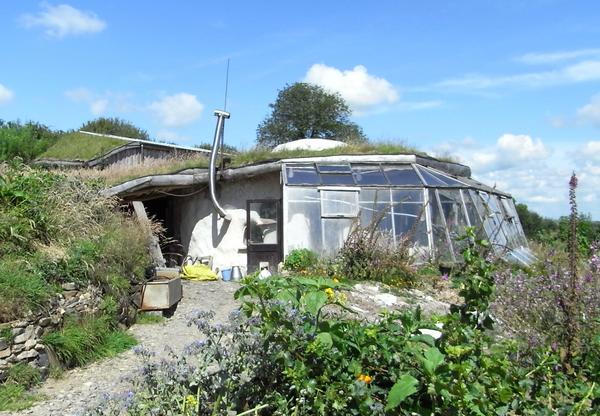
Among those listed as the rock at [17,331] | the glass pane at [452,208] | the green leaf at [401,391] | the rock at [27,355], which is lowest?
the rock at [27,355]

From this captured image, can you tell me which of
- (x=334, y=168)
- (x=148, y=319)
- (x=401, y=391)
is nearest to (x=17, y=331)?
(x=148, y=319)

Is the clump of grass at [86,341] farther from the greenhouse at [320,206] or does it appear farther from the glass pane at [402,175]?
the glass pane at [402,175]

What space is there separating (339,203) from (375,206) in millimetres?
896

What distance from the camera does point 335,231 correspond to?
47.3 ft

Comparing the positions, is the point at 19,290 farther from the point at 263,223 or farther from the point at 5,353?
the point at 263,223

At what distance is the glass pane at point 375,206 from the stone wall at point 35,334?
811cm

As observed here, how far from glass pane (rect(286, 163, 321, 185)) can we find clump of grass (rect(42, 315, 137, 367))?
24.8 ft

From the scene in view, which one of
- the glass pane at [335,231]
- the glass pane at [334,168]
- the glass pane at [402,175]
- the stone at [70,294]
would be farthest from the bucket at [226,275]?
the stone at [70,294]

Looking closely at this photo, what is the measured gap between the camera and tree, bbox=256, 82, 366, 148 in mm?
36906

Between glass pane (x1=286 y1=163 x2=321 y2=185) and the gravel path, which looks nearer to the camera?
the gravel path

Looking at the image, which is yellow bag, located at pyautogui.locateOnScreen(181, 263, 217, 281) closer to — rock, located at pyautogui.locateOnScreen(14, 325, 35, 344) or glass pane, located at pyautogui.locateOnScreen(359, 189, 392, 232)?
glass pane, located at pyautogui.locateOnScreen(359, 189, 392, 232)

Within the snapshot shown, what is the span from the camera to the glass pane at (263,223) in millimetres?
15445

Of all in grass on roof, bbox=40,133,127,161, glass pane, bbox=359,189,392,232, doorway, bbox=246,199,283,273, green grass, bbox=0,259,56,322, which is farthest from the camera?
grass on roof, bbox=40,133,127,161

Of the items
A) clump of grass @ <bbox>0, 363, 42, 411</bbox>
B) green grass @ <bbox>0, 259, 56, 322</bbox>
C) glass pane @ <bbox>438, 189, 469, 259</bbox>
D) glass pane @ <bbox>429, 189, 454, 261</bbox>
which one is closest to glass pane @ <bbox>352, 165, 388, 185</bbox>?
glass pane @ <bbox>429, 189, 454, 261</bbox>
